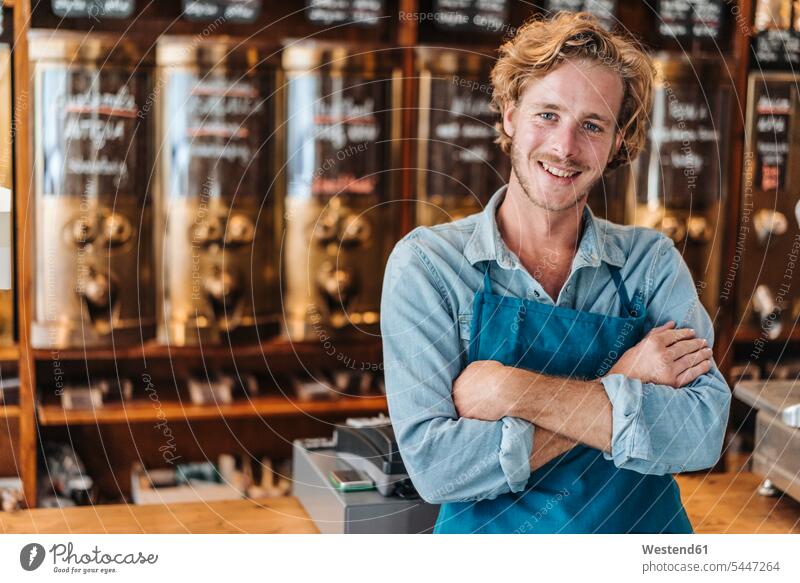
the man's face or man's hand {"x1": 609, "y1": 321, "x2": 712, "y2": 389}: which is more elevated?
the man's face

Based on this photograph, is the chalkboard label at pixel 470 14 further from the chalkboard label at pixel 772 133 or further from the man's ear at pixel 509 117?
the man's ear at pixel 509 117

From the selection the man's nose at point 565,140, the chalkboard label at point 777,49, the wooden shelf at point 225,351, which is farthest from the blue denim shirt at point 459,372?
the chalkboard label at point 777,49

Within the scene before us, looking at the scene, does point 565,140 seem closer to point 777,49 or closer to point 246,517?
point 246,517

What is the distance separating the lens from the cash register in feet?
3.61

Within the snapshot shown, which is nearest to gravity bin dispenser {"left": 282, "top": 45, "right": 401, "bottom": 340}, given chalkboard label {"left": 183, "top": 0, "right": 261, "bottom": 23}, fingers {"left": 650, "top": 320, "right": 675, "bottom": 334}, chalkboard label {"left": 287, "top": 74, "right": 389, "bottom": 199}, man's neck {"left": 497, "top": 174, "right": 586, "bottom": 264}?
chalkboard label {"left": 287, "top": 74, "right": 389, "bottom": 199}

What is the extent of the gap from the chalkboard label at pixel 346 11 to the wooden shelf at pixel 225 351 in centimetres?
65

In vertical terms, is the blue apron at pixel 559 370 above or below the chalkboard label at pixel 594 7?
below

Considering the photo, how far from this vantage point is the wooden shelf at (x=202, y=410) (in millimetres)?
1845

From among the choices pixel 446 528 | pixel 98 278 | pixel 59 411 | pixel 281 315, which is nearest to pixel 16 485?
pixel 59 411

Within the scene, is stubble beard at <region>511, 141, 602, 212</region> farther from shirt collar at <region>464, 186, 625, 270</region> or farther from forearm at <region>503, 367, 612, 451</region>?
forearm at <region>503, 367, 612, 451</region>

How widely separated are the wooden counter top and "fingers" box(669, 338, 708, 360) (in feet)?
1.54

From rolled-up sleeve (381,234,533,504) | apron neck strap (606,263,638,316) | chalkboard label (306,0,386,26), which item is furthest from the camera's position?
chalkboard label (306,0,386,26)

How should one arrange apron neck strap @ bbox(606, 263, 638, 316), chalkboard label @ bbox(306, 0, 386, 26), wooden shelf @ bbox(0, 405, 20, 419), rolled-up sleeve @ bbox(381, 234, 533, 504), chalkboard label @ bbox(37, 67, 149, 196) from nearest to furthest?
1. rolled-up sleeve @ bbox(381, 234, 533, 504)
2. apron neck strap @ bbox(606, 263, 638, 316)
3. chalkboard label @ bbox(37, 67, 149, 196)
4. wooden shelf @ bbox(0, 405, 20, 419)
5. chalkboard label @ bbox(306, 0, 386, 26)

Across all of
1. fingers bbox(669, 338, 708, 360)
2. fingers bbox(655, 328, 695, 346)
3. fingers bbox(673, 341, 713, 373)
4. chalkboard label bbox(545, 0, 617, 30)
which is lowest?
fingers bbox(673, 341, 713, 373)
